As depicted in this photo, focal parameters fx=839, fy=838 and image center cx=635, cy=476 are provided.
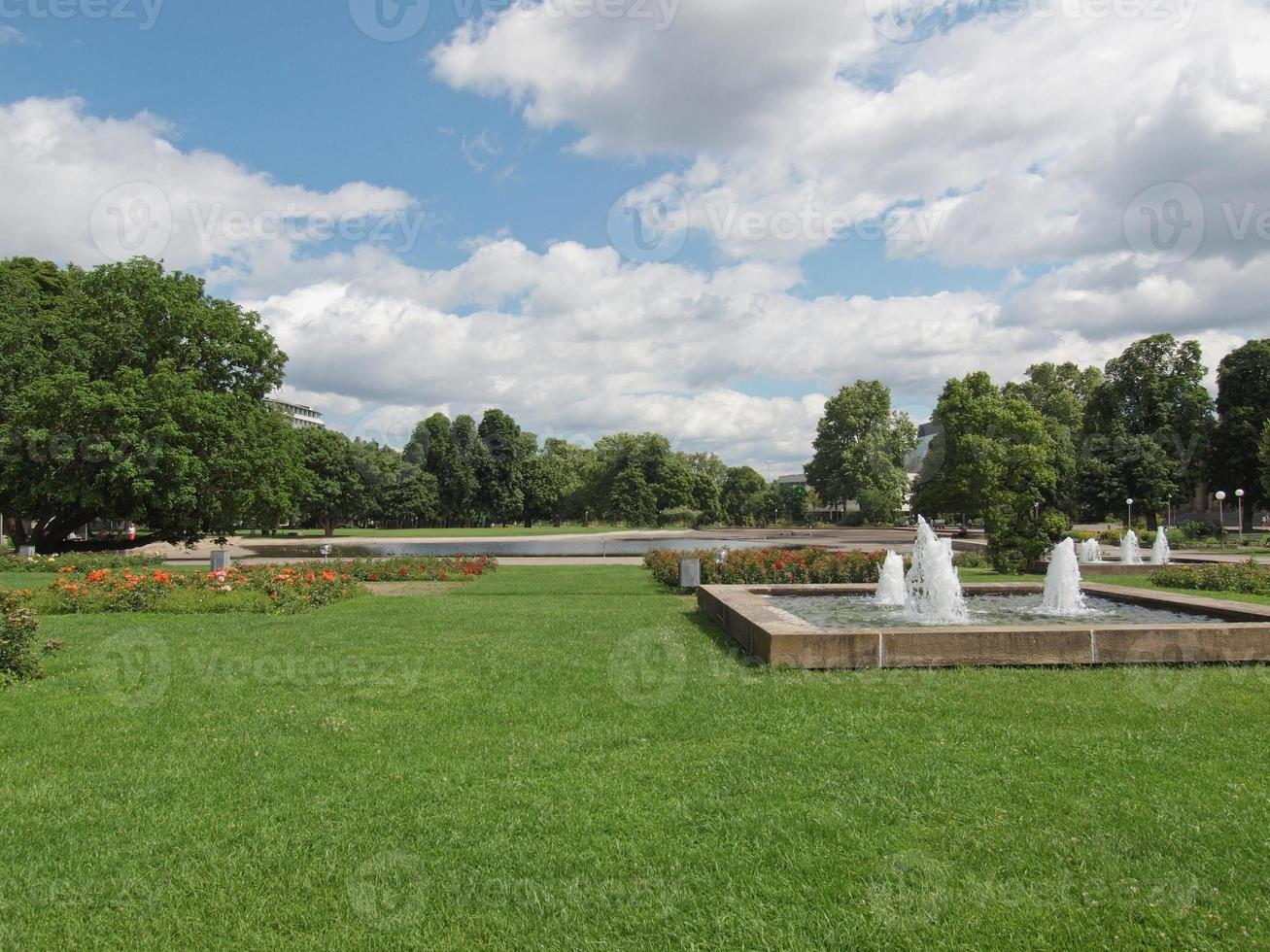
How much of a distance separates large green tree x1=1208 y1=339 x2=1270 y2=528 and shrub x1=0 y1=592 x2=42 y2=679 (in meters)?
58.6

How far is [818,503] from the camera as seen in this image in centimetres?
9425

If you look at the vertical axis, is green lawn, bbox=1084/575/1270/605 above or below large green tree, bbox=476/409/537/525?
below

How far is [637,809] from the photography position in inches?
172

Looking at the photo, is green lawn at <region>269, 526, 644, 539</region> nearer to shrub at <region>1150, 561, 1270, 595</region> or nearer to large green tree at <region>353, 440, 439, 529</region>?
large green tree at <region>353, 440, 439, 529</region>

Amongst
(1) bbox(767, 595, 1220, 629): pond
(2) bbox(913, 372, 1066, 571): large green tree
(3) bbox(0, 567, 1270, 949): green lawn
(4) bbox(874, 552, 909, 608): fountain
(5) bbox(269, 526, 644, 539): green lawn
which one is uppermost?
(2) bbox(913, 372, 1066, 571): large green tree

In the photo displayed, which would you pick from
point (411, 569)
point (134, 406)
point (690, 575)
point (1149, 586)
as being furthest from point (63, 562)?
point (1149, 586)

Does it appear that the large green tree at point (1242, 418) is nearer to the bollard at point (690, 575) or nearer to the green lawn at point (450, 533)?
the green lawn at point (450, 533)

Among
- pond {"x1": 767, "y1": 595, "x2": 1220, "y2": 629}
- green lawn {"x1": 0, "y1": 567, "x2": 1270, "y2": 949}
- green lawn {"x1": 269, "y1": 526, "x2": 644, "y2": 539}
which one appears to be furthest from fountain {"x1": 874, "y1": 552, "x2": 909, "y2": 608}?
green lawn {"x1": 269, "y1": 526, "x2": 644, "y2": 539}

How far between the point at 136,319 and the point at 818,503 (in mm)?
76790

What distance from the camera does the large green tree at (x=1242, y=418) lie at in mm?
50094

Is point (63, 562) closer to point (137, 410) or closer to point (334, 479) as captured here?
point (137, 410)

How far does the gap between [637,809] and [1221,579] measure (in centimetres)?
1818

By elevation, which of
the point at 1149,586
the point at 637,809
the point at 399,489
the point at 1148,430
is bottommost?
the point at 1149,586

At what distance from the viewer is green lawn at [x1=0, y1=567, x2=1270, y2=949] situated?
3303 mm
